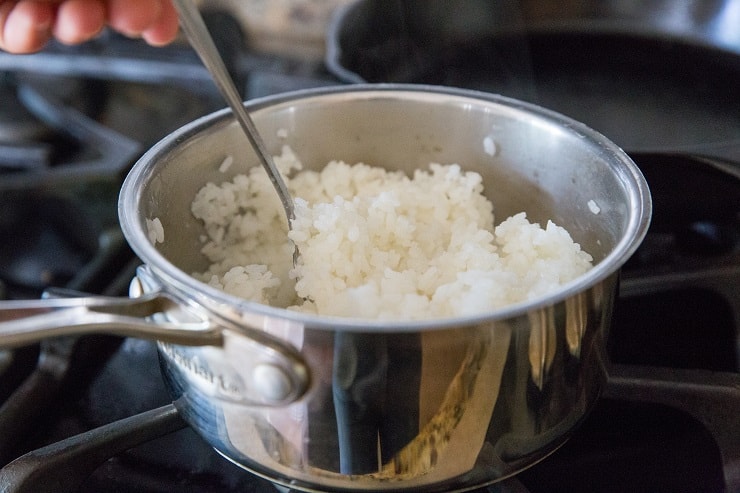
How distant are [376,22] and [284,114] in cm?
34

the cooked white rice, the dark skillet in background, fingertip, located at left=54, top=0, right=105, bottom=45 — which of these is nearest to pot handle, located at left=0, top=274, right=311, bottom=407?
the cooked white rice

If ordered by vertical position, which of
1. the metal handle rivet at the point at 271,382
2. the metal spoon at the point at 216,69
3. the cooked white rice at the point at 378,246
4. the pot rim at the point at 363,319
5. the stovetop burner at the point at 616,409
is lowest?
the stovetop burner at the point at 616,409

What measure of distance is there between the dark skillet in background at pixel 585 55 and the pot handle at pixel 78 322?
0.58 metres

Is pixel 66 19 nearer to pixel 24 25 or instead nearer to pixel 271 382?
pixel 24 25

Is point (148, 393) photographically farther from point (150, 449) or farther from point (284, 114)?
point (284, 114)

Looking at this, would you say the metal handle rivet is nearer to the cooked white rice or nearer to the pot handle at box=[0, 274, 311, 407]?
the pot handle at box=[0, 274, 311, 407]

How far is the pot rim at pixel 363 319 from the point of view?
396mm

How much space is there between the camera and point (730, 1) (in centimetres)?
102

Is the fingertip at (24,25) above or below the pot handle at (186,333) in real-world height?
above

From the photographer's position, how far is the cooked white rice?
0.53 metres

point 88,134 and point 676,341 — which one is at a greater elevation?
point 88,134

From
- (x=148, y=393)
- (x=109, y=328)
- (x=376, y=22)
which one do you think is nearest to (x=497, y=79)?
(x=376, y=22)

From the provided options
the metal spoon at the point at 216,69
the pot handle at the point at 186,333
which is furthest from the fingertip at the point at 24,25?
the pot handle at the point at 186,333

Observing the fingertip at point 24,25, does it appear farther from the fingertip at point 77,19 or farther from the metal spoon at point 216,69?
the metal spoon at point 216,69
